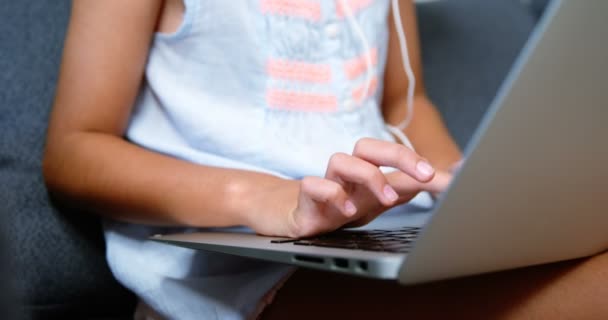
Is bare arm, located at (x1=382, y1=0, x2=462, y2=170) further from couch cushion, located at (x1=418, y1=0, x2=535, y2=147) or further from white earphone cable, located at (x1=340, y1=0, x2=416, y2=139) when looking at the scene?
couch cushion, located at (x1=418, y1=0, x2=535, y2=147)

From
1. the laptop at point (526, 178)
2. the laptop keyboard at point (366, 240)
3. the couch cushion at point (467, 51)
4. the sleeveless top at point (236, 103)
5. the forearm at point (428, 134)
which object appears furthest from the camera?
the couch cushion at point (467, 51)

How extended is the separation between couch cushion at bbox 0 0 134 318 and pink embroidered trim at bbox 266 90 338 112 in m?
0.25

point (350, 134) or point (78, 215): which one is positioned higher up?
point (350, 134)

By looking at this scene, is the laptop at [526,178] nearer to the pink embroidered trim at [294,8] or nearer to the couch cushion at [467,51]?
the pink embroidered trim at [294,8]

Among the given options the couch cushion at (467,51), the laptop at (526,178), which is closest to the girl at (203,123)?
the laptop at (526,178)

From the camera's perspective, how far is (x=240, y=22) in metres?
0.67

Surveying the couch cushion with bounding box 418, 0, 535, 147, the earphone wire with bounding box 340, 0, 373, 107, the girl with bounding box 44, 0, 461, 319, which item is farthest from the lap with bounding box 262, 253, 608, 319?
the couch cushion with bounding box 418, 0, 535, 147

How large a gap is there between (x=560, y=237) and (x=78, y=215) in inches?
20.4

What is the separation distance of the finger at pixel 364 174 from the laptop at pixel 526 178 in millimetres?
47

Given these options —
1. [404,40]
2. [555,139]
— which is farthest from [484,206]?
[404,40]

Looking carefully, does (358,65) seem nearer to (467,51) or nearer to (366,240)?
(366,240)

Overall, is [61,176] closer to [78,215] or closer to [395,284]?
[78,215]

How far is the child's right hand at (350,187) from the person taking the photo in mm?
461

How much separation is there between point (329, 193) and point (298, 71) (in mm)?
267
